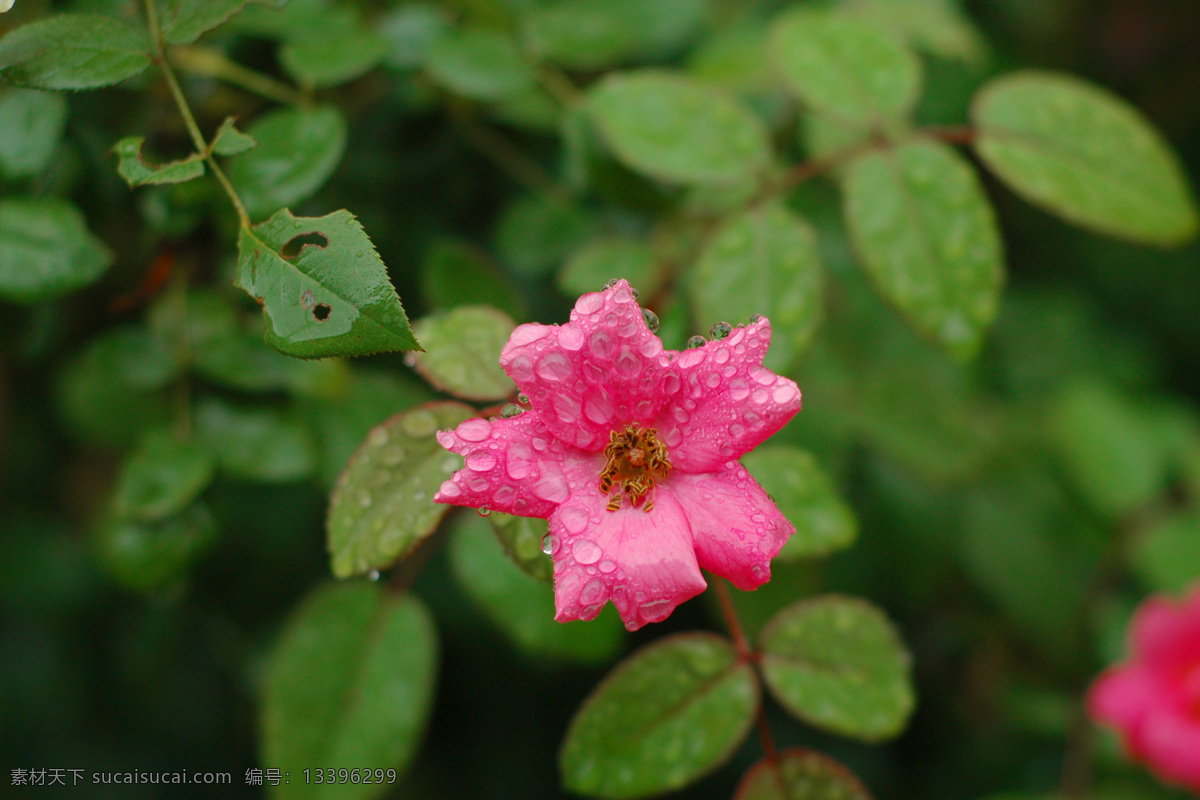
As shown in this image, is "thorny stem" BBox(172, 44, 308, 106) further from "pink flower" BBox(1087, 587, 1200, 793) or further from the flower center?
"pink flower" BBox(1087, 587, 1200, 793)

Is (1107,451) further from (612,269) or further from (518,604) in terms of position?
(518,604)

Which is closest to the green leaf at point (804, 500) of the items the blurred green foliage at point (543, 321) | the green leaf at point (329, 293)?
the blurred green foliage at point (543, 321)

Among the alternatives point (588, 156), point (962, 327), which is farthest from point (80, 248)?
point (962, 327)

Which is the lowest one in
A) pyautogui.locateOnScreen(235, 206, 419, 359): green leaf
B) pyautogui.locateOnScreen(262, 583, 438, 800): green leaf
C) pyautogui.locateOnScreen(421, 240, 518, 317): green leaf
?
pyautogui.locateOnScreen(262, 583, 438, 800): green leaf

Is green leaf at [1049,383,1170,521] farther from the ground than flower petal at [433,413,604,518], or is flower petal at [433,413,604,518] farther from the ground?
flower petal at [433,413,604,518]

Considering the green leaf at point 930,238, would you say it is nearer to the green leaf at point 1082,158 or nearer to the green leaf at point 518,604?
the green leaf at point 1082,158

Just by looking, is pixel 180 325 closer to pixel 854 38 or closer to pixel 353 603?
→ pixel 353 603

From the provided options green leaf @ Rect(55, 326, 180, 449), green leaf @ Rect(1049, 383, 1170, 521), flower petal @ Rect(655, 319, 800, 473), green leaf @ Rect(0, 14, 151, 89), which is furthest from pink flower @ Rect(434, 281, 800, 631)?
green leaf @ Rect(1049, 383, 1170, 521)
